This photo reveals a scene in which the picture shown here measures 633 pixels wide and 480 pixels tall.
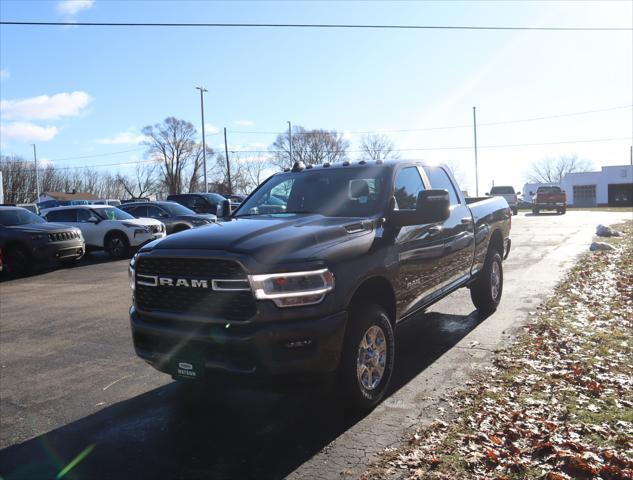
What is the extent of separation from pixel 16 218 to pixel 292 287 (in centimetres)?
1310

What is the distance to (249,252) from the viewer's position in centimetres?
362

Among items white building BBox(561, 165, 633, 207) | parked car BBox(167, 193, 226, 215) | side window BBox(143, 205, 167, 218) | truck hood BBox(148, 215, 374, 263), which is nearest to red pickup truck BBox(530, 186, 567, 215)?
parked car BBox(167, 193, 226, 215)

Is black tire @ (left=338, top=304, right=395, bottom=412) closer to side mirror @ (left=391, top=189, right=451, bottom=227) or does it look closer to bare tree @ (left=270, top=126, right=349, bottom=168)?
side mirror @ (left=391, top=189, right=451, bottom=227)

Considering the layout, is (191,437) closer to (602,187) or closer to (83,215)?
(83,215)

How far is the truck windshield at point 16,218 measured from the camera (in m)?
13.9

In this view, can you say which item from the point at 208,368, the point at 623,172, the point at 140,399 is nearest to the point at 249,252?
the point at 208,368

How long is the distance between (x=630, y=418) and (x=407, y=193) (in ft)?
8.68

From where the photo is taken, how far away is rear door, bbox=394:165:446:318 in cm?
473

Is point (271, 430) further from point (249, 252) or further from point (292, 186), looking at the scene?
point (292, 186)

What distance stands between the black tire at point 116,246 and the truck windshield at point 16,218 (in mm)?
2376

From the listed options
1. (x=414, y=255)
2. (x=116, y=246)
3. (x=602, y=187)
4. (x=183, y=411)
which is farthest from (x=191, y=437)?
(x=602, y=187)

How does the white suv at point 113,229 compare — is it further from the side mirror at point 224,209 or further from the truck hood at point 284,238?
the truck hood at point 284,238

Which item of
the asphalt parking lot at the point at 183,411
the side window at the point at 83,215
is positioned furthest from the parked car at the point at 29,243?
the asphalt parking lot at the point at 183,411

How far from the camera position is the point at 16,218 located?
46.5 feet
